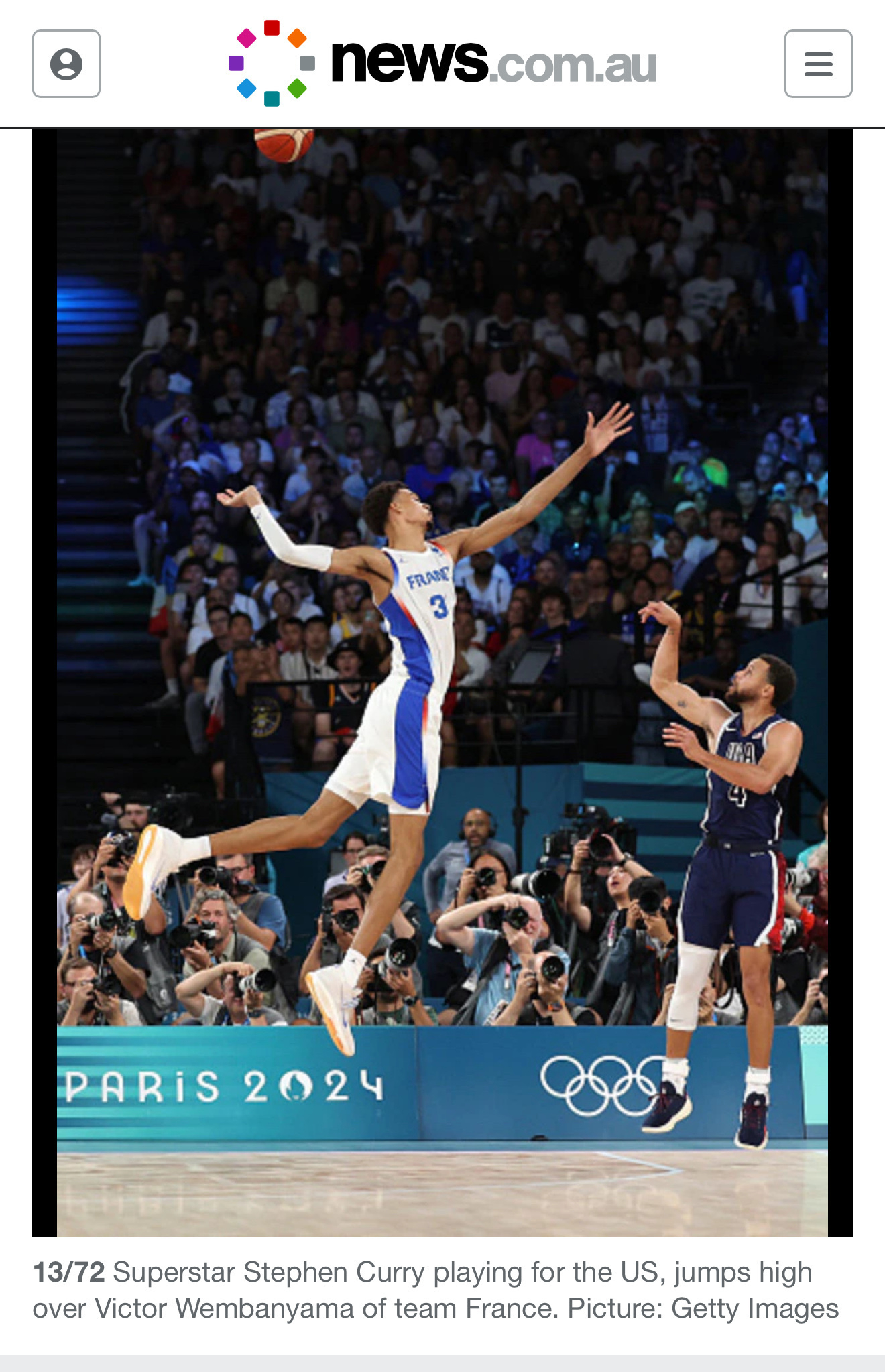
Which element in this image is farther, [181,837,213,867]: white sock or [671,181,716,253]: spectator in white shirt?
[671,181,716,253]: spectator in white shirt

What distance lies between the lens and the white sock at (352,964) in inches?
295

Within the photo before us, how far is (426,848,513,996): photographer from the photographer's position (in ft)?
31.0

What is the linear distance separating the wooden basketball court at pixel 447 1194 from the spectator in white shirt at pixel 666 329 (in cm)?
790

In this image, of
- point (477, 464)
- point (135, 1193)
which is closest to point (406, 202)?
point (477, 464)

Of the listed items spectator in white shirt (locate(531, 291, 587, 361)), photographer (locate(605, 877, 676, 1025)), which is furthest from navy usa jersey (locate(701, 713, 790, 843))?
spectator in white shirt (locate(531, 291, 587, 361))

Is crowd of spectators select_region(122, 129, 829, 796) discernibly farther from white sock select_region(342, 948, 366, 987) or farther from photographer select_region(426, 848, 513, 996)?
white sock select_region(342, 948, 366, 987)

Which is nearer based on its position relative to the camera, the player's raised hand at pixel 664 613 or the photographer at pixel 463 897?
the player's raised hand at pixel 664 613

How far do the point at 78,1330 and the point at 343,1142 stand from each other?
151 inches

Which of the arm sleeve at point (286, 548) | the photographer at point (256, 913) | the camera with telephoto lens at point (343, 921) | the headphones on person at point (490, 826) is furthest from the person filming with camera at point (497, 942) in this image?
the arm sleeve at point (286, 548)

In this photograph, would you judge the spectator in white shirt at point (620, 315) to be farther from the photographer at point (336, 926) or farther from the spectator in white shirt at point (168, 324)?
the photographer at point (336, 926)

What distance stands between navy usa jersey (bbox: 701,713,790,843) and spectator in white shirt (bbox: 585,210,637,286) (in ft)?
26.6
